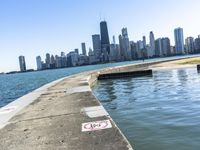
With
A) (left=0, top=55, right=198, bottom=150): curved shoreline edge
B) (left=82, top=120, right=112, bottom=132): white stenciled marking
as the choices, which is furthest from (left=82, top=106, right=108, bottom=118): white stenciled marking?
(left=82, top=120, right=112, bottom=132): white stenciled marking

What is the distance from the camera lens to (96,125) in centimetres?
1091

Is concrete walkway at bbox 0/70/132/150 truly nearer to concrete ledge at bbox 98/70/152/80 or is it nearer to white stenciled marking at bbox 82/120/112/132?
white stenciled marking at bbox 82/120/112/132

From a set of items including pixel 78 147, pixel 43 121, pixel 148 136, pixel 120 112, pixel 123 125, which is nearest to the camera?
pixel 78 147

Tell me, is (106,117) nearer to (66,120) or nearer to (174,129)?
(66,120)

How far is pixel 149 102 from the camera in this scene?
20438 millimetres

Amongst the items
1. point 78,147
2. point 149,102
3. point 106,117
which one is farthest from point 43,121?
point 149,102

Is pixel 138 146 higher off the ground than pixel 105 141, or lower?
lower

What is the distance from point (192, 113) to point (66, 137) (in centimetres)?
724

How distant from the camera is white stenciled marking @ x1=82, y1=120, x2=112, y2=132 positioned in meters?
10.4

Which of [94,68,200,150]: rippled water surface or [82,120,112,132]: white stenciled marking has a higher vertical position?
[82,120,112,132]: white stenciled marking

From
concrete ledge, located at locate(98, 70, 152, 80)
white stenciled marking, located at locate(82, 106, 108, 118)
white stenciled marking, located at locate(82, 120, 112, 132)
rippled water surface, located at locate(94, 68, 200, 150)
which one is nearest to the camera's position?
white stenciled marking, located at locate(82, 120, 112, 132)

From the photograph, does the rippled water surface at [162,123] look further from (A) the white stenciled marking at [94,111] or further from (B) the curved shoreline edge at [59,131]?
(B) the curved shoreline edge at [59,131]

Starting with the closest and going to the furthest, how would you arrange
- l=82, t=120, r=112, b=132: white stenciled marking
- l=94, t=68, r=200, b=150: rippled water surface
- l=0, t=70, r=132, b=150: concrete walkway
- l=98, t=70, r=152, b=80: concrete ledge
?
l=0, t=70, r=132, b=150: concrete walkway
l=82, t=120, r=112, b=132: white stenciled marking
l=94, t=68, r=200, b=150: rippled water surface
l=98, t=70, r=152, b=80: concrete ledge

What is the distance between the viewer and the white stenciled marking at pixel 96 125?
34.3 feet
